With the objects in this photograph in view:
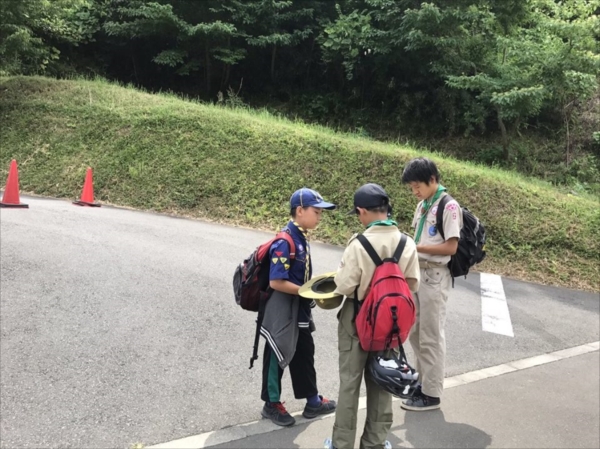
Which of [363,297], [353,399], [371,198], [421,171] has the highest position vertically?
[421,171]

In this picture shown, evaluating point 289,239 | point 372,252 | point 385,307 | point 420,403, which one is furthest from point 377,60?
point 385,307

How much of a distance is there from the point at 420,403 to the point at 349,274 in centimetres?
162

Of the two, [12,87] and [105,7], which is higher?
[105,7]

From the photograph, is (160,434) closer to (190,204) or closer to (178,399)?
(178,399)

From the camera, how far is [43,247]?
6.46 metres

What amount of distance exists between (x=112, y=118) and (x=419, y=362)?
1176 centimetres

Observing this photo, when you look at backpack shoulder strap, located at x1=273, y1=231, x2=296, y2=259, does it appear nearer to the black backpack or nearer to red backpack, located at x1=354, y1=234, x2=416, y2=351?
red backpack, located at x1=354, y1=234, x2=416, y2=351

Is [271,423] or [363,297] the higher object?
[363,297]

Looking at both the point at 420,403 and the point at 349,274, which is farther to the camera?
the point at 420,403

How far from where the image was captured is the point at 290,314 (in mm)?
3189

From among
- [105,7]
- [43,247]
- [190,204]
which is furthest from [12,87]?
[43,247]

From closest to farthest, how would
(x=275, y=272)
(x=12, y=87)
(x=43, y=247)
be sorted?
(x=275, y=272) → (x=43, y=247) → (x=12, y=87)

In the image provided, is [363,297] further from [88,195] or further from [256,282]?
[88,195]

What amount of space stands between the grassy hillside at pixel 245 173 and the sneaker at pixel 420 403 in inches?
208
